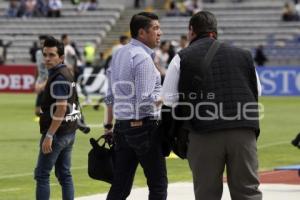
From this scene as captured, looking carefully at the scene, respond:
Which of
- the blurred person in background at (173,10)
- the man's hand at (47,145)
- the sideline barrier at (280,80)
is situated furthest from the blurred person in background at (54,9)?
the man's hand at (47,145)

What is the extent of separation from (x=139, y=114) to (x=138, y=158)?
0.40 meters

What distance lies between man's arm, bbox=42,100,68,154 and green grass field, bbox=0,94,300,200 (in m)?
2.54

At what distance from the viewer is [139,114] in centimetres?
927

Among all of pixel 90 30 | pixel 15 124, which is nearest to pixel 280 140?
pixel 15 124

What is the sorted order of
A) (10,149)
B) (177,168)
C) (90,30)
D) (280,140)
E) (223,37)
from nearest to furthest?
(177,168)
(10,149)
(280,140)
(223,37)
(90,30)

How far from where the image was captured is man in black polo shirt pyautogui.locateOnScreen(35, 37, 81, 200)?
10039 millimetres

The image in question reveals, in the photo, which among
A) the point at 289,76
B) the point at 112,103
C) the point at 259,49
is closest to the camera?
the point at 112,103

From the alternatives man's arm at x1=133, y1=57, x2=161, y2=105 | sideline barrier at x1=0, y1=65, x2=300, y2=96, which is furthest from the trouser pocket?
sideline barrier at x1=0, y1=65, x2=300, y2=96

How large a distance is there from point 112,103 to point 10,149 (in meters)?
8.73

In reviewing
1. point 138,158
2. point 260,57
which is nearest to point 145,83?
point 138,158

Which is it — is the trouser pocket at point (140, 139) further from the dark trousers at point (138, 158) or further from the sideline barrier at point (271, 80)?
the sideline barrier at point (271, 80)

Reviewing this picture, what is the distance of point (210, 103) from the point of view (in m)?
8.17

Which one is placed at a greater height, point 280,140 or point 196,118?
point 196,118

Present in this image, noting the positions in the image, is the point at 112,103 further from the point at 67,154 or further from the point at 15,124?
the point at 15,124
